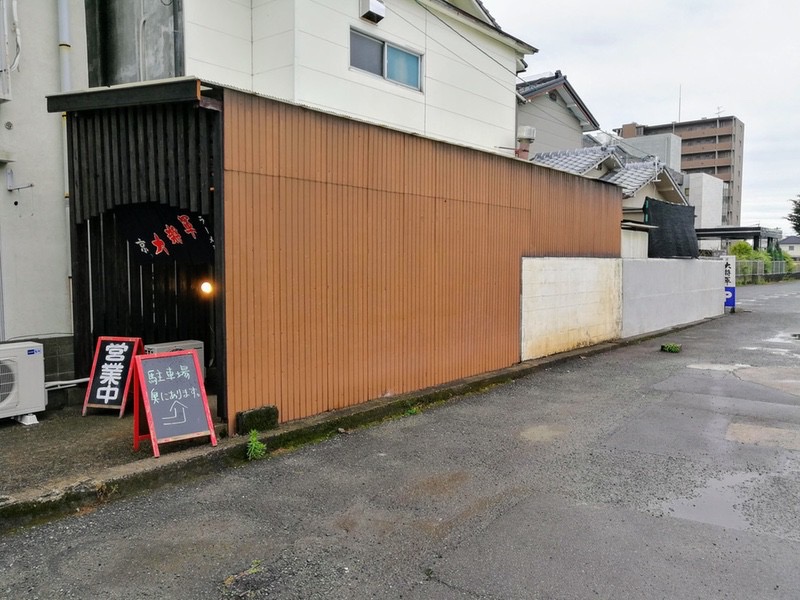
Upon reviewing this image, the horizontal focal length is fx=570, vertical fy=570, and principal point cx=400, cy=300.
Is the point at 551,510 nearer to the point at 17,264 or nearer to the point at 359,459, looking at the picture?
the point at 359,459

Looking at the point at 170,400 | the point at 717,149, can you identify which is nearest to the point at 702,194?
the point at 717,149

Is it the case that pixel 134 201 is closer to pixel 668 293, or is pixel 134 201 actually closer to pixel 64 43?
pixel 64 43

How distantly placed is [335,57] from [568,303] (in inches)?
262

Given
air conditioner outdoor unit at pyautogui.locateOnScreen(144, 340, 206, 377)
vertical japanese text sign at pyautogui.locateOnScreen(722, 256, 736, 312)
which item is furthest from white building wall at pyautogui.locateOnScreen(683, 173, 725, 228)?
air conditioner outdoor unit at pyautogui.locateOnScreen(144, 340, 206, 377)

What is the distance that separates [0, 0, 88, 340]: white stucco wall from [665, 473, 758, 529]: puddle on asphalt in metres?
7.31

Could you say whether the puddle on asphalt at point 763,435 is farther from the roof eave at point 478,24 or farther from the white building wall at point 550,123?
the white building wall at point 550,123

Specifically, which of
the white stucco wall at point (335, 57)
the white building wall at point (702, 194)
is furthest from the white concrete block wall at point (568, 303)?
the white building wall at point (702, 194)

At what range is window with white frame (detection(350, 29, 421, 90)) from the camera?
10.5 metres

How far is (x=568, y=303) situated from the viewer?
12.0 meters

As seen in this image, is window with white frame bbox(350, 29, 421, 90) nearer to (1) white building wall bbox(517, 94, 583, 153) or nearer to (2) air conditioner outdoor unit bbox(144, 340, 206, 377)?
(2) air conditioner outdoor unit bbox(144, 340, 206, 377)

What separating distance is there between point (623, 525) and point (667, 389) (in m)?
A: 5.41

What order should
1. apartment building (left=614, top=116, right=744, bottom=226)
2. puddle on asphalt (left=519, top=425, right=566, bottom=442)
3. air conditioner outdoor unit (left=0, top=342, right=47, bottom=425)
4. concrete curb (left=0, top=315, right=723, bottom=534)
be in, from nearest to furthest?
concrete curb (left=0, top=315, right=723, bottom=534) < air conditioner outdoor unit (left=0, top=342, right=47, bottom=425) < puddle on asphalt (left=519, top=425, right=566, bottom=442) < apartment building (left=614, top=116, right=744, bottom=226)

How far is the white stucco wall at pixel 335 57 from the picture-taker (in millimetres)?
9180

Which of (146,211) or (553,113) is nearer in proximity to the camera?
(146,211)
